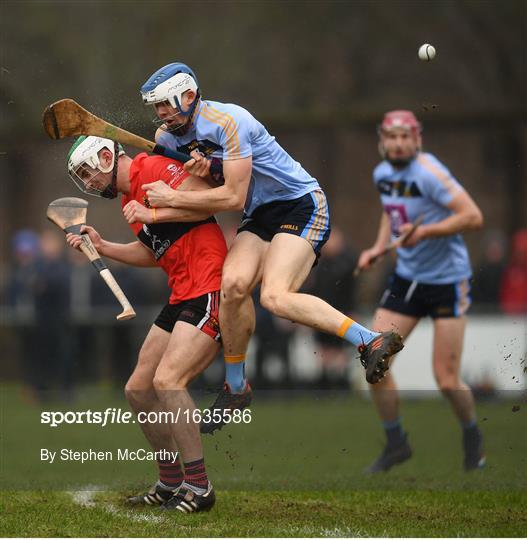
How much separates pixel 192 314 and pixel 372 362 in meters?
1.07

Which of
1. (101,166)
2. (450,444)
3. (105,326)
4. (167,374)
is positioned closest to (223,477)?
(167,374)

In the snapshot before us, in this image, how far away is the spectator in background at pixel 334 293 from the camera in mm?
13562

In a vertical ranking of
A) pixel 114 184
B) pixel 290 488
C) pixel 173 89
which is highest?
pixel 173 89

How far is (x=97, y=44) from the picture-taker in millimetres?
19516

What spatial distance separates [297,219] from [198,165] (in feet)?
2.29

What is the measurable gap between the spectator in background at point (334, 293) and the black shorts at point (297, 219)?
560 cm

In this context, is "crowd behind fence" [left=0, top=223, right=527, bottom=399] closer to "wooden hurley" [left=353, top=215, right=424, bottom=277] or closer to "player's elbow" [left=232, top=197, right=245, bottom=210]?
"wooden hurley" [left=353, top=215, right=424, bottom=277]

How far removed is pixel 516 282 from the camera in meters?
15.2

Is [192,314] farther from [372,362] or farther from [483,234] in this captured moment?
[483,234]

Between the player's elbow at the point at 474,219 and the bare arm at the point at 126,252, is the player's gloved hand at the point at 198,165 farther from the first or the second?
the player's elbow at the point at 474,219

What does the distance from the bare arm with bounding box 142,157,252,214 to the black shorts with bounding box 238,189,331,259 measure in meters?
0.44

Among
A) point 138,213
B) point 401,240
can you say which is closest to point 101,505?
point 138,213

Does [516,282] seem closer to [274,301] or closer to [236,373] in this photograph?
[236,373]

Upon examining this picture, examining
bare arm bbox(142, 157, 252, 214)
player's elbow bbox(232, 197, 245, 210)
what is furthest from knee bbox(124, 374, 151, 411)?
player's elbow bbox(232, 197, 245, 210)
